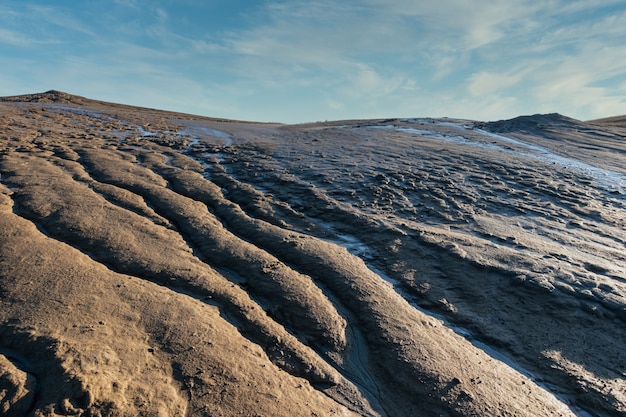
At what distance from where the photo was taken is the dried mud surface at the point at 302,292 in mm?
2875

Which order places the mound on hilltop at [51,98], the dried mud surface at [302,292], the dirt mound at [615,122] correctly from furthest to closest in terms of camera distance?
the mound on hilltop at [51,98] → the dirt mound at [615,122] → the dried mud surface at [302,292]

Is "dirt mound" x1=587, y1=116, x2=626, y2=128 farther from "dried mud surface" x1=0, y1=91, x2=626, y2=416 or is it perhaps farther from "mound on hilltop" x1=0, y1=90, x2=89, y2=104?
"mound on hilltop" x1=0, y1=90, x2=89, y2=104

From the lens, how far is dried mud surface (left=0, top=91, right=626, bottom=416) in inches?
113

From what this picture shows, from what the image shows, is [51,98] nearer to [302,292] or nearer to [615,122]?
[302,292]

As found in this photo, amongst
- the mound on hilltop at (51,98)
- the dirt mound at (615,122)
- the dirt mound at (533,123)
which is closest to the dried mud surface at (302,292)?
the dirt mound at (533,123)

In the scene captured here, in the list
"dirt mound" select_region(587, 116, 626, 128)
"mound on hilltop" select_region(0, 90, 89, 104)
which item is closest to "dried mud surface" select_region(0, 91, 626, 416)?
"dirt mound" select_region(587, 116, 626, 128)

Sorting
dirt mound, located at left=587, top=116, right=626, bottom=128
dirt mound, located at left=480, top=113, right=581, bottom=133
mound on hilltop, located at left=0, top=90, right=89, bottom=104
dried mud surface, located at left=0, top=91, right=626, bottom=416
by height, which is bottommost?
dried mud surface, located at left=0, top=91, right=626, bottom=416

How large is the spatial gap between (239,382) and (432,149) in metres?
9.17

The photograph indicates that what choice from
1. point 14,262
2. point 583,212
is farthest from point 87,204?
point 583,212

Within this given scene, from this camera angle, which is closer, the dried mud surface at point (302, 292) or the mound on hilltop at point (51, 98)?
the dried mud surface at point (302, 292)

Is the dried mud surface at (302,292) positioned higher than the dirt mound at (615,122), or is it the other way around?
the dirt mound at (615,122)

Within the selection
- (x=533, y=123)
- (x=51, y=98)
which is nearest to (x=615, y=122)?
(x=533, y=123)

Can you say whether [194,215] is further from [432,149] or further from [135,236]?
[432,149]

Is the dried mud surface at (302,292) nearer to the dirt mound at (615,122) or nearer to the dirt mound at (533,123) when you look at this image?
the dirt mound at (533,123)
